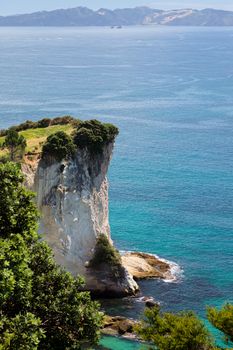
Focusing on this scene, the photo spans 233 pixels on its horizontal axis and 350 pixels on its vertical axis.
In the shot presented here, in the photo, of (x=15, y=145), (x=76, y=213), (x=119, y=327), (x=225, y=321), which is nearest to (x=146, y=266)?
(x=76, y=213)

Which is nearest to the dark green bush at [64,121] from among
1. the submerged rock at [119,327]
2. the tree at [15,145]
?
the tree at [15,145]

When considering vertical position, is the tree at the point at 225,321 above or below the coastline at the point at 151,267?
above

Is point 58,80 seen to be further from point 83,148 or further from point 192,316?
point 192,316

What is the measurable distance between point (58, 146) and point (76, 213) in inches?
264

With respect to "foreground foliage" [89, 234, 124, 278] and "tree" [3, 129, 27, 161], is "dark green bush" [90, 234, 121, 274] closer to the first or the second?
"foreground foliage" [89, 234, 124, 278]

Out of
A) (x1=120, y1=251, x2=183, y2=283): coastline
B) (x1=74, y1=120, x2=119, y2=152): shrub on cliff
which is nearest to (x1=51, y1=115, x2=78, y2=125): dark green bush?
(x1=74, y1=120, x2=119, y2=152): shrub on cliff

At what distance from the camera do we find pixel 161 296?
55375mm

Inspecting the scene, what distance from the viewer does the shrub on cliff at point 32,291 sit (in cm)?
2425

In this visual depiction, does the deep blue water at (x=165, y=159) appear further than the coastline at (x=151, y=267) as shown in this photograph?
Yes

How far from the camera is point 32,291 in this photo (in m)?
26.9

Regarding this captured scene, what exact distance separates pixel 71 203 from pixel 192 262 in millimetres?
14875

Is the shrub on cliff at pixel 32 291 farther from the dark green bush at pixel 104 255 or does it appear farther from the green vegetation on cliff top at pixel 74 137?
the dark green bush at pixel 104 255

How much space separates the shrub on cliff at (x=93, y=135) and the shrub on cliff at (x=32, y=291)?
29.8 metres

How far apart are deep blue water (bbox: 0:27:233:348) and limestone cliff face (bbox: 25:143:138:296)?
11.7 ft
